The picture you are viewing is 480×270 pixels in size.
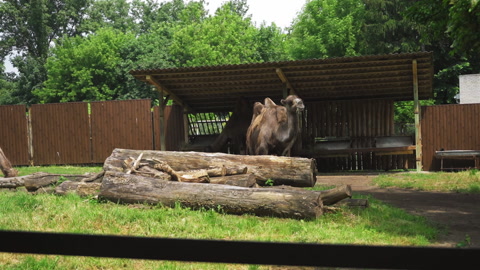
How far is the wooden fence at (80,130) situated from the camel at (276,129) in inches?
228

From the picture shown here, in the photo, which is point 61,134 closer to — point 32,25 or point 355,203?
point 355,203

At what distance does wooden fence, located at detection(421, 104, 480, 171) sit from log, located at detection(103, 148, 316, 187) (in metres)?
9.35

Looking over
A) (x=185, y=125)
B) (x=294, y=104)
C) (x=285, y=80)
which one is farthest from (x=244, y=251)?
(x=185, y=125)

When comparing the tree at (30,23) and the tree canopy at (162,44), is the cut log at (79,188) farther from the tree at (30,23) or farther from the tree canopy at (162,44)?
the tree at (30,23)

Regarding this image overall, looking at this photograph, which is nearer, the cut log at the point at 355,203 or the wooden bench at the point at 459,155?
the cut log at the point at 355,203

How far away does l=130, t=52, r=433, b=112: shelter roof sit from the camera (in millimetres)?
16188

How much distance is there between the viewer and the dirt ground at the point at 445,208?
6.68 metres

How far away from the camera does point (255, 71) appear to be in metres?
17.2

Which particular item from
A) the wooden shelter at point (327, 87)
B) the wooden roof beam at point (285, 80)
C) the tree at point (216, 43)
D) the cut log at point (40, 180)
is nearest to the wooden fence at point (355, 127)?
the wooden shelter at point (327, 87)

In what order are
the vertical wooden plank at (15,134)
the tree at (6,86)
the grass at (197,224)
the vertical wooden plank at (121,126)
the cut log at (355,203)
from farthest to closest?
the tree at (6,86)
the vertical wooden plank at (15,134)
the vertical wooden plank at (121,126)
the cut log at (355,203)
the grass at (197,224)

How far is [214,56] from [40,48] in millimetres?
20325

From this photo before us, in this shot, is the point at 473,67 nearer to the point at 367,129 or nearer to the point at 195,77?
the point at 367,129

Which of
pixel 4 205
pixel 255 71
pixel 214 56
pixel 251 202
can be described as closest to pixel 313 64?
pixel 255 71

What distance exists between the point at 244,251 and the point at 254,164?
8.91 m
